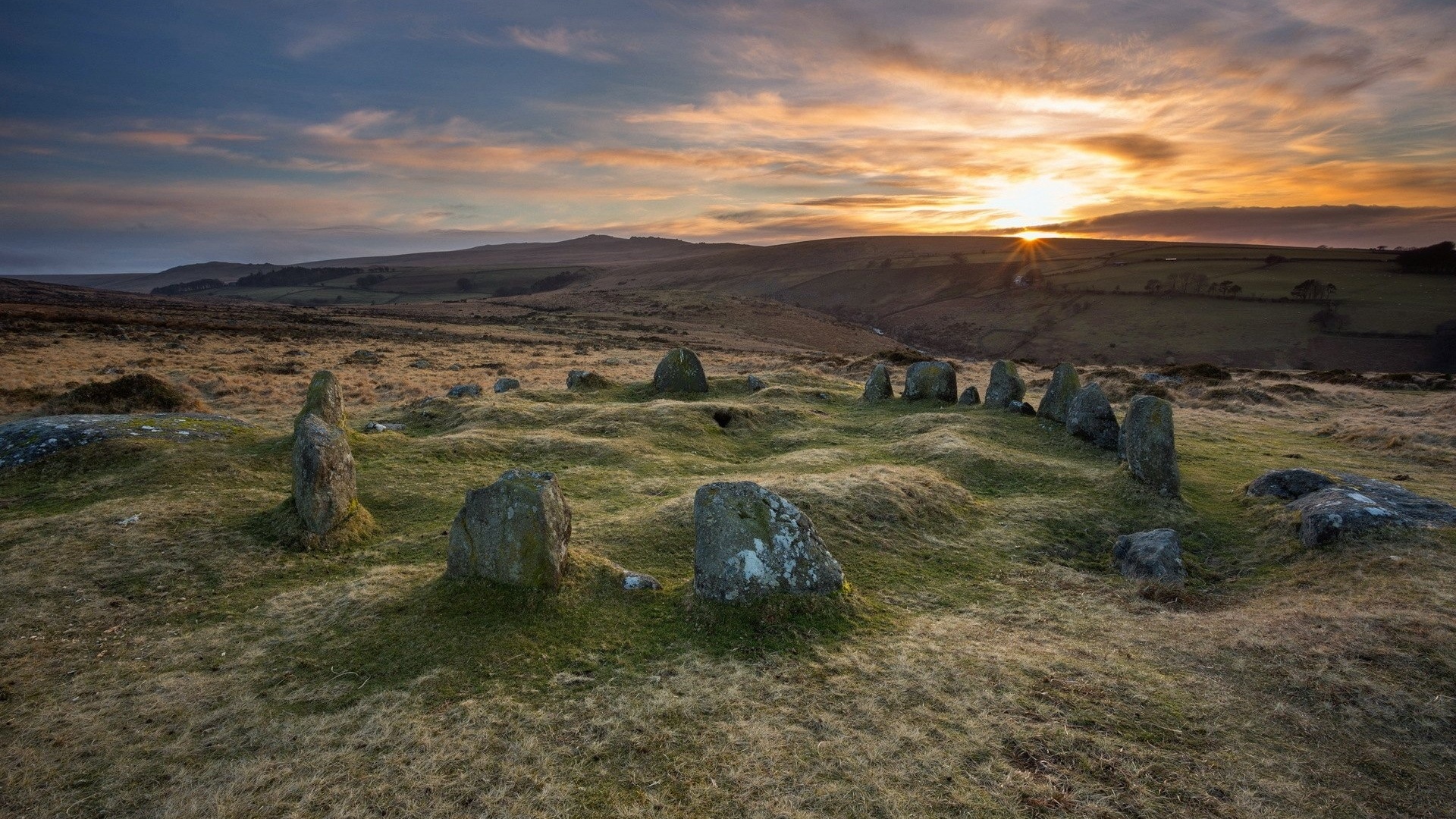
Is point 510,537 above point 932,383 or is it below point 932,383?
below

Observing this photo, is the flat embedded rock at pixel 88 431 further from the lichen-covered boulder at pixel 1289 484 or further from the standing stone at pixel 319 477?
the lichen-covered boulder at pixel 1289 484

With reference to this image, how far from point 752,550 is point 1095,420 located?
49.0 feet

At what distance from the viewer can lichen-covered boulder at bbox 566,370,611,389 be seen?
91.7ft

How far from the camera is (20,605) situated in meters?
9.08

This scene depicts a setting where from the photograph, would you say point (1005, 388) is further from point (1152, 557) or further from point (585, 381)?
point (585, 381)

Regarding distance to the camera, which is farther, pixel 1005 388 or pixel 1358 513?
pixel 1005 388

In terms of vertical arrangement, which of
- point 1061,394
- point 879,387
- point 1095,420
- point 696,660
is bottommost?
point 696,660

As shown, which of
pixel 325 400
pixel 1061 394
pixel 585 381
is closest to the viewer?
pixel 325 400

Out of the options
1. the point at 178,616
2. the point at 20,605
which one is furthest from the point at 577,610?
the point at 20,605

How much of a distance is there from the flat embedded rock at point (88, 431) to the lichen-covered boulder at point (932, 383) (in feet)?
72.2

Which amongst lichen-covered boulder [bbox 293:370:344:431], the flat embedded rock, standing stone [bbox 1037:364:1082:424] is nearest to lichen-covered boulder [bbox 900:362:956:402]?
standing stone [bbox 1037:364:1082:424]

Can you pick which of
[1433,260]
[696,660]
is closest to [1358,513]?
[696,660]

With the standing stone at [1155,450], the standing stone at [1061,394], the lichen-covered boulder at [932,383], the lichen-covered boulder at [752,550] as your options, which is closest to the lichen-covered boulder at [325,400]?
the lichen-covered boulder at [752,550]

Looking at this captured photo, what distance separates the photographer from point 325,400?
16.4 meters
